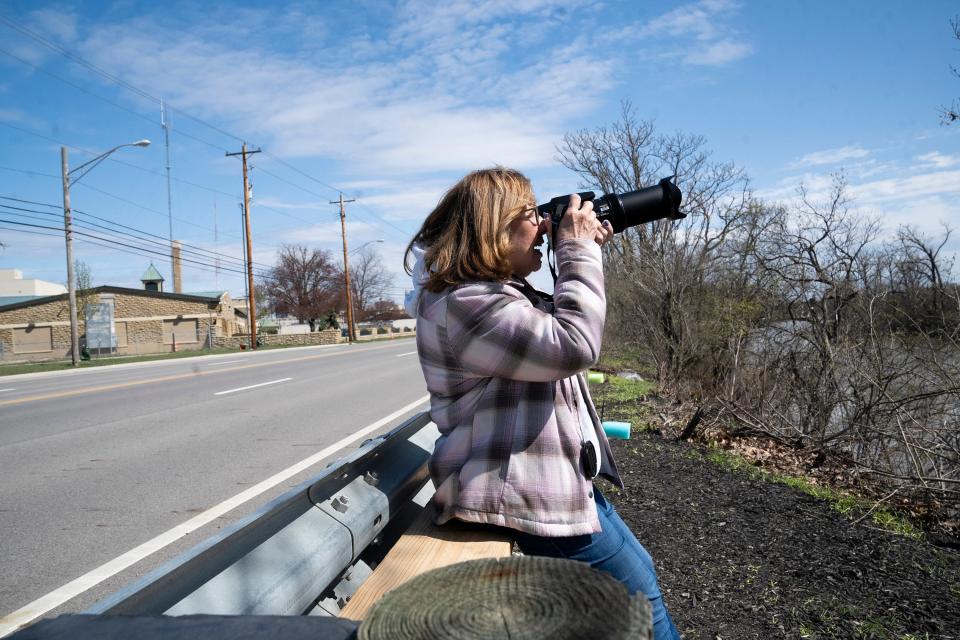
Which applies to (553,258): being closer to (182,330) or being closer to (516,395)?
(516,395)

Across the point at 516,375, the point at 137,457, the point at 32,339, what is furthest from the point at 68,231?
the point at 32,339

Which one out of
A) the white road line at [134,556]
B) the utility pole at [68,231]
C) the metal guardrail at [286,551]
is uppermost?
the utility pole at [68,231]

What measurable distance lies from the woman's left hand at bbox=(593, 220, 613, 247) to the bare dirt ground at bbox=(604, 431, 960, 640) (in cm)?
179

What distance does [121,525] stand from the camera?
484 cm

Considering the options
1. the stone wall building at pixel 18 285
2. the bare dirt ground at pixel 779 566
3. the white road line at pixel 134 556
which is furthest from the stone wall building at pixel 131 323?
the bare dirt ground at pixel 779 566

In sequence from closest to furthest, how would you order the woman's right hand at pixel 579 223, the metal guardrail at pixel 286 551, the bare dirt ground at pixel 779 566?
1. the metal guardrail at pixel 286 551
2. the woman's right hand at pixel 579 223
3. the bare dirt ground at pixel 779 566

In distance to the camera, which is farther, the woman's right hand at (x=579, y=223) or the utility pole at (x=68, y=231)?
the utility pole at (x=68, y=231)

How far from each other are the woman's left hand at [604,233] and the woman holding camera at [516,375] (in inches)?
0.7

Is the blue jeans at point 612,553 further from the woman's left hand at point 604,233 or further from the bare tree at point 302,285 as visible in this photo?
the bare tree at point 302,285

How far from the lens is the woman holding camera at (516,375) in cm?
176

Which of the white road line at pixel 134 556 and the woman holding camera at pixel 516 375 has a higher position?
the woman holding camera at pixel 516 375

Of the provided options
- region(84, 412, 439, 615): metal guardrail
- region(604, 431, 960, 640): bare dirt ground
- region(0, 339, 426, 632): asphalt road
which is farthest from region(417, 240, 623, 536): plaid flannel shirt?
region(0, 339, 426, 632): asphalt road

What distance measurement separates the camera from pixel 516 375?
176cm

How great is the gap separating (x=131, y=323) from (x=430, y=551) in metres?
61.9
